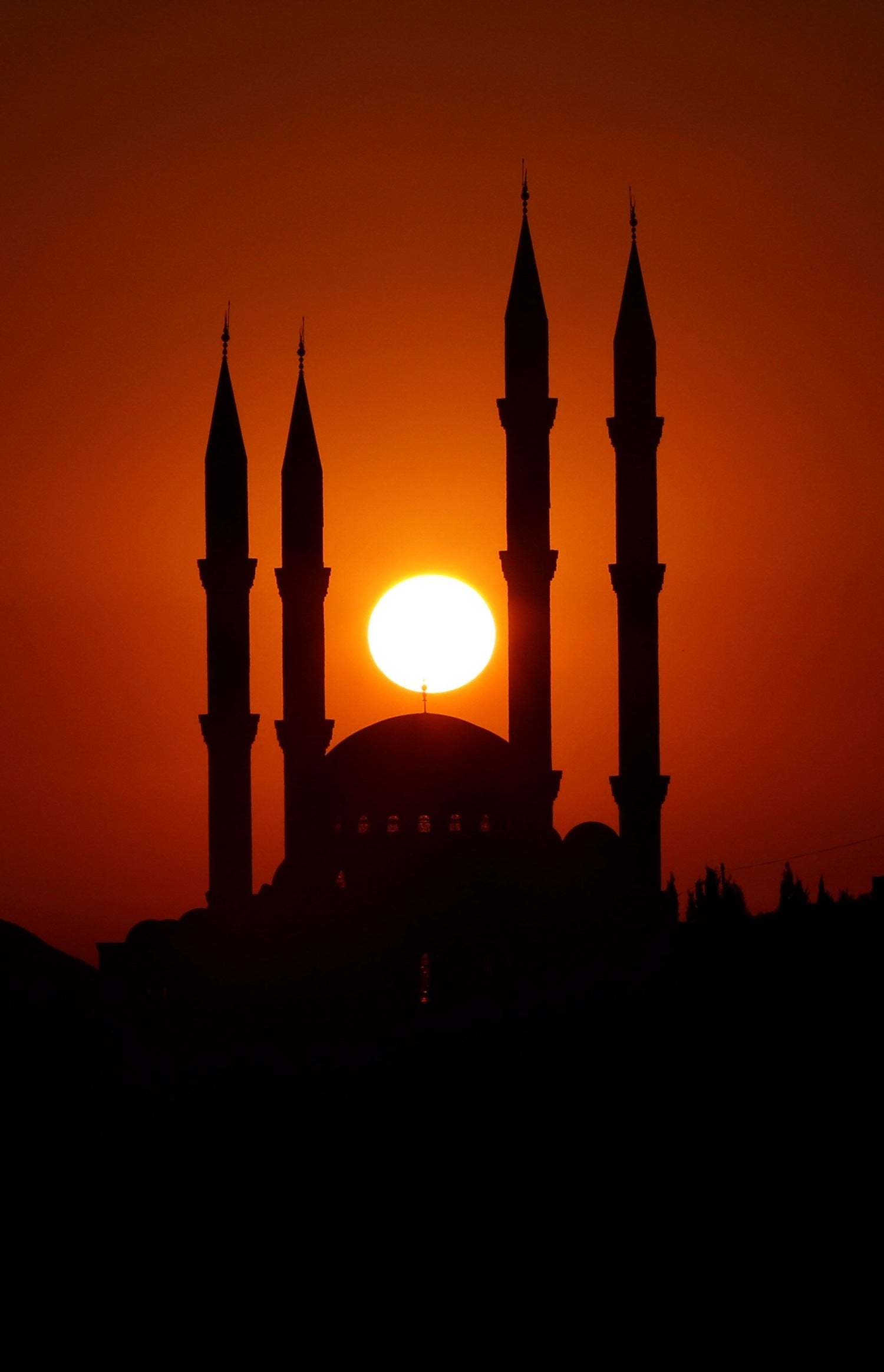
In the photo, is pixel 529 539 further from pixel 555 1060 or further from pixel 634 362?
pixel 555 1060

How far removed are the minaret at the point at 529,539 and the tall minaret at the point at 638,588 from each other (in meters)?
0.96

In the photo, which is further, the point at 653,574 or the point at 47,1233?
the point at 653,574

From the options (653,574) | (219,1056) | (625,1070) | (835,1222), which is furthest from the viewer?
(653,574)

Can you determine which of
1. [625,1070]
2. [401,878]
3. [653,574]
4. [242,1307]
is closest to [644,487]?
[653,574]

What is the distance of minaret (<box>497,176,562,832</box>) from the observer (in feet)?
92.4

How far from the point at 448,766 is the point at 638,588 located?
413cm

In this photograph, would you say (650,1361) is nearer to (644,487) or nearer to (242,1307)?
(242,1307)

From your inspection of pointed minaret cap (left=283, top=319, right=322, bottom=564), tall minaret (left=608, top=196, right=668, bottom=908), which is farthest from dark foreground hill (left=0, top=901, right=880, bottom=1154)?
pointed minaret cap (left=283, top=319, right=322, bottom=564)

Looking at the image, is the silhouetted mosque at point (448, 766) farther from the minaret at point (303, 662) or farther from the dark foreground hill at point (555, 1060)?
the dark foreground hill at point (555, 1060)

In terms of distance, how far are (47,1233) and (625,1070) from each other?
6.29 m

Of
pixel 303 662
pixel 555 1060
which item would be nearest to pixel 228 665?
pixel 303 662

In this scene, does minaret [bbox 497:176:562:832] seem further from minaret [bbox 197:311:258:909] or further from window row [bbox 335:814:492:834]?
minaret [bbox 197:311:258:909]

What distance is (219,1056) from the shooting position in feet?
84.7

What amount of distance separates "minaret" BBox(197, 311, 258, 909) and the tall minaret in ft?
19.6
